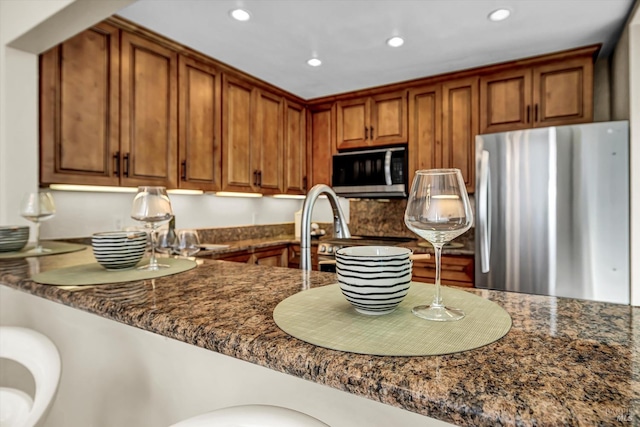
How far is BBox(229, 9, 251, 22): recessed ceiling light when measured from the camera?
208 centimetres

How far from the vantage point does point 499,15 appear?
2.13 metres

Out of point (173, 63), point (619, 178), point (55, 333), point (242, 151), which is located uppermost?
point (173, 63)

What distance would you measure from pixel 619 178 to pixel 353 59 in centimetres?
193

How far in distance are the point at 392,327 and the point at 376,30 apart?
7.38ft

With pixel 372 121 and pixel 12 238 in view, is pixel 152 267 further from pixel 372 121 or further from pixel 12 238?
pixel 372 121

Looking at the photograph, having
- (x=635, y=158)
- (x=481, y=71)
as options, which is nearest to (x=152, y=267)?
(x=635, y=158)

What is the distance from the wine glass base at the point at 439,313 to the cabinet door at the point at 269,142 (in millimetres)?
2815

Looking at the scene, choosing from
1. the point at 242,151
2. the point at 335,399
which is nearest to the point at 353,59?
the point at 242,151

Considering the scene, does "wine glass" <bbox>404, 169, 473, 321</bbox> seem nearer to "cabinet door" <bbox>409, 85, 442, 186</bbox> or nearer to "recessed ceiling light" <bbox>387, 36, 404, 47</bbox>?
"recessed ceiling light" <bbox>387, 36, 404, 47</bbox>

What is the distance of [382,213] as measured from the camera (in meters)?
3.72

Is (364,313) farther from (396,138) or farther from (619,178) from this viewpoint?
(396,138)

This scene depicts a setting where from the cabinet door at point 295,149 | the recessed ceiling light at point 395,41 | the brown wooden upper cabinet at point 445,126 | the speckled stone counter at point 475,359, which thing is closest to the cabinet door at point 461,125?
the brown wooden upper cabinet at point 445,126

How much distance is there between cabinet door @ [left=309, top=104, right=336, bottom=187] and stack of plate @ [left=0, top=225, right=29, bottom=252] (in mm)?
2589

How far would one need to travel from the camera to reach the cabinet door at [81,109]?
1.92m
